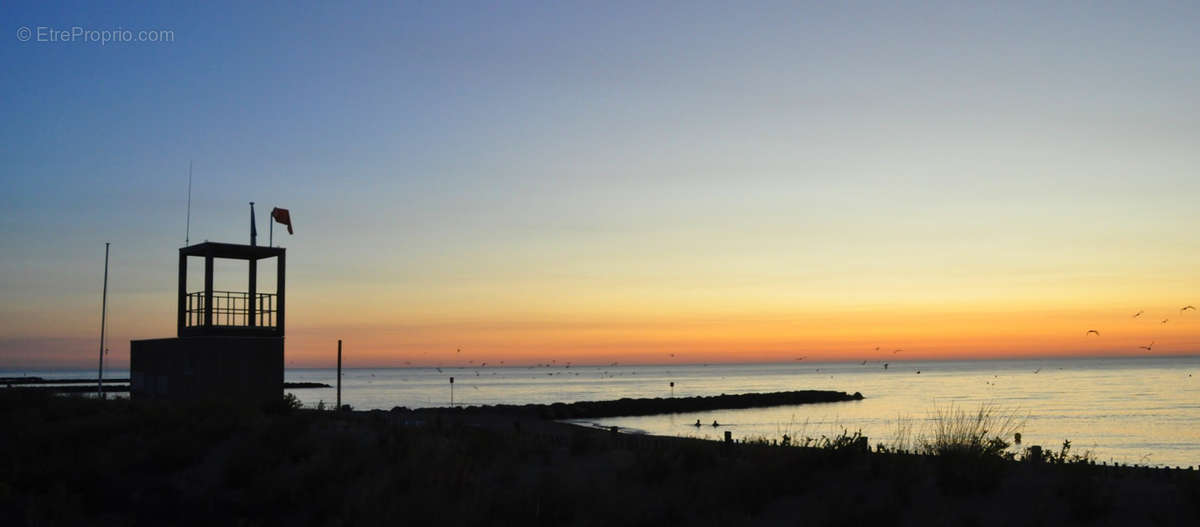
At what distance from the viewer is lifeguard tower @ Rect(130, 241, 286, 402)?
2791 centimetres

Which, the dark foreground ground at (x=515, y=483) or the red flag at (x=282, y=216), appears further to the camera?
the red flag at (x=282, y=216)

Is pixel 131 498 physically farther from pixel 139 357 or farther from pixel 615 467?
pixel 139 357

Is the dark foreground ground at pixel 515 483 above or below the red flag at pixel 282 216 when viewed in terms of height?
below

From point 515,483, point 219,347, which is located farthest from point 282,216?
point 515,483

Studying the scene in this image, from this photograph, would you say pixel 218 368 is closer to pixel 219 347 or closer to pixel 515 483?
pixel 219 347

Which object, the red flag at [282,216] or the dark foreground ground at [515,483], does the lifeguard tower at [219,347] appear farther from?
the dark foreground ground at [515,483]

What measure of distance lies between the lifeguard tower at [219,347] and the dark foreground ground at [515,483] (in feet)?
27.3

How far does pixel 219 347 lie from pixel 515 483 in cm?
1707

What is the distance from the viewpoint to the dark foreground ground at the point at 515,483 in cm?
Answer: 1167

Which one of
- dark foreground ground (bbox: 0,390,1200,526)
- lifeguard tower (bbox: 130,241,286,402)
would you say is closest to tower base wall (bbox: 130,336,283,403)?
lifeguard tower (bbox: 130,241,286,402)

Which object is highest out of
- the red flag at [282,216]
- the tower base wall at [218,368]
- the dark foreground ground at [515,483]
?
the red flag at [282,216]

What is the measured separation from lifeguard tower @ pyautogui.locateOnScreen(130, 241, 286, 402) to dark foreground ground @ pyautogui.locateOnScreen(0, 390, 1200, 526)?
8.32 metres

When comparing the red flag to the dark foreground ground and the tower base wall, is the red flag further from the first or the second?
the dark foreground ground

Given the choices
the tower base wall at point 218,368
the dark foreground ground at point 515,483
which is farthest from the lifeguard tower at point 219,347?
the dark foreground ground at point 515,483
